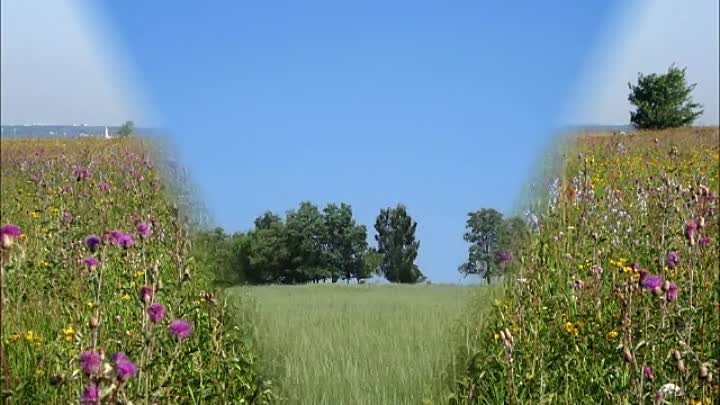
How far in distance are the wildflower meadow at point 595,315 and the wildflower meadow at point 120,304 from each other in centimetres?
55

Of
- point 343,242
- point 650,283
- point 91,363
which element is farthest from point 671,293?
point 91,363

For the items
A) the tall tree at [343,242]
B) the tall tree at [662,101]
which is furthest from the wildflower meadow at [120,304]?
the tall tree at [662,101]

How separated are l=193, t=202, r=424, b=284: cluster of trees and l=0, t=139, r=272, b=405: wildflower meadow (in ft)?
0.66

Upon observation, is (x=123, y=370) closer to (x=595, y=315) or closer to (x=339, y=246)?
(x=339, y=246)

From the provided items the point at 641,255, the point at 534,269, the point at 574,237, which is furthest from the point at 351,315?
the point at 641,255

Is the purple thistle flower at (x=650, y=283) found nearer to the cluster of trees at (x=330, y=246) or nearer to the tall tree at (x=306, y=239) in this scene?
the cluster of trees at (x=330, y=246)

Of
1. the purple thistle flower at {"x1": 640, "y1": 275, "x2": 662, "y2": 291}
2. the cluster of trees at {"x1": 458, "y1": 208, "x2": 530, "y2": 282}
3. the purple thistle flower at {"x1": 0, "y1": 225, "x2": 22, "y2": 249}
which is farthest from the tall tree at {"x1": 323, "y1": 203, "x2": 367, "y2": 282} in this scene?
the purple thistle flower at {"x1": 640, "y1": 275, "x2": 662, "y2": 291}

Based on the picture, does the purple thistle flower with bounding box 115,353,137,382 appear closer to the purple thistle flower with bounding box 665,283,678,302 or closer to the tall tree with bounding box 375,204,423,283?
the tall tree with bounding box 375,204,423,283

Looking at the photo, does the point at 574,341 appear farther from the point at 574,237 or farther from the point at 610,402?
the point at 574,237

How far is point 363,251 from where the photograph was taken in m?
1.59

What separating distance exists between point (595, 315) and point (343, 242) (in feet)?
4.31

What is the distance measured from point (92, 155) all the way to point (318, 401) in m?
2.21

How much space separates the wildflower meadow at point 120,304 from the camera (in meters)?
1.80

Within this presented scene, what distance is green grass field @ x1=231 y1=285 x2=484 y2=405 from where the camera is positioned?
1.84 metres
